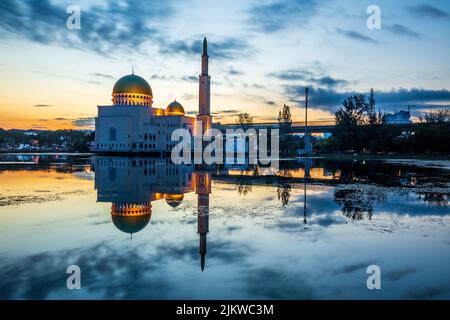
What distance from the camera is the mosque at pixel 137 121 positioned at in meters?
84.4

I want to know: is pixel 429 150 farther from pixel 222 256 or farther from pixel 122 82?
pixel 222 256

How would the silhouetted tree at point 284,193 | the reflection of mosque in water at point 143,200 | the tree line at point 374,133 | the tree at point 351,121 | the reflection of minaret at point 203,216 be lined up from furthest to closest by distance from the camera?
1. the tree at point 351,121
2. the tree line at point 374,133
3. the silhouetted tree at point 284,193
4. the reflection of mosque in water at point 143,200
5. the reflection of minaret at point 203,216

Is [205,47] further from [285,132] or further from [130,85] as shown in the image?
[285,132]

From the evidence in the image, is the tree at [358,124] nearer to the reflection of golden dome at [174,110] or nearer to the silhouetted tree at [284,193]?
the reflection of golden dome at [174,110]

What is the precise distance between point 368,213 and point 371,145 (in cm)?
6322

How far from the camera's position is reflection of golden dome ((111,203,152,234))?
1220cm

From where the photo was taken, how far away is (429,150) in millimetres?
71000

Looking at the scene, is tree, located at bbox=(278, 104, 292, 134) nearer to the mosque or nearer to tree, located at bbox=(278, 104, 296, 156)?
tree, located at bbox=(278, 104, 296, 156)

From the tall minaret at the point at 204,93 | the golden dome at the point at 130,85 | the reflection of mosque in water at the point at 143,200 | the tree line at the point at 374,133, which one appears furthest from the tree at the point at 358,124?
the reflection of mosque in water at the point at 143,200

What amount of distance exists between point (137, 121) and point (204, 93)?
1669 centimetres

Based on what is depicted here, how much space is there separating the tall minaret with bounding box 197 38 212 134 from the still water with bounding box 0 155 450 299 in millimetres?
69752

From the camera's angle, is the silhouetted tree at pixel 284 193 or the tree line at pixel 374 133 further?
the tree line at pixel 374 133

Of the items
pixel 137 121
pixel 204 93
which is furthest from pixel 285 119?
pixel 137 121

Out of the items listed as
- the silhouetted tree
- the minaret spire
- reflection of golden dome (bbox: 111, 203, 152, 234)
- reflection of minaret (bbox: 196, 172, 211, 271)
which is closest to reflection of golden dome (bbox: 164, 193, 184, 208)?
reflection of minaret (bbox: 196, 172, 211, 271)
